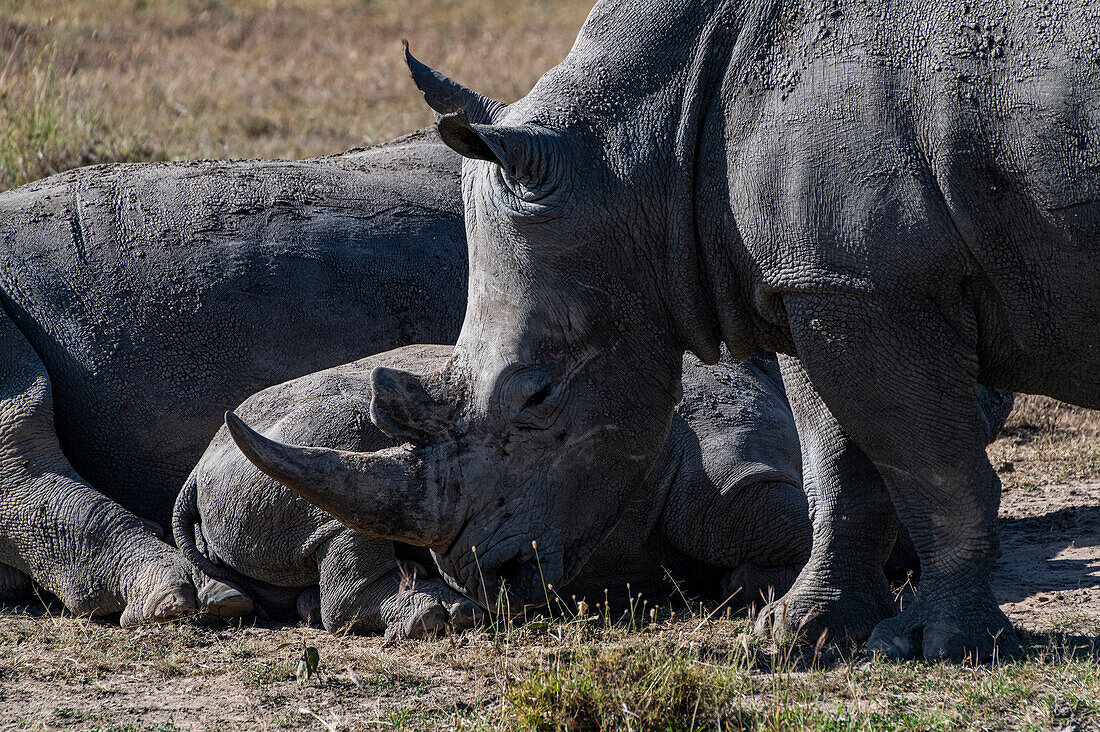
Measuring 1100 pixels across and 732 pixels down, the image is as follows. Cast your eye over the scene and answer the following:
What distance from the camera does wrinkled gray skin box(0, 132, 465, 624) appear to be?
18.2ft

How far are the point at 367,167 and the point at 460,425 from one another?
2870 mm

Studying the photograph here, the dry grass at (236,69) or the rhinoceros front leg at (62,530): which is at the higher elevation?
the dry grass at (236,69)

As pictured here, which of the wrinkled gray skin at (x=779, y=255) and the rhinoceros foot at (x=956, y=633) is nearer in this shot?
the wrinkled gray skin at (x=779, y=255)

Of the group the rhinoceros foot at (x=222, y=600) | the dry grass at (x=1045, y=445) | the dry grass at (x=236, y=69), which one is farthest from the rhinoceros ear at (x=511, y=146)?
the dry grass at (x=236, y=69)

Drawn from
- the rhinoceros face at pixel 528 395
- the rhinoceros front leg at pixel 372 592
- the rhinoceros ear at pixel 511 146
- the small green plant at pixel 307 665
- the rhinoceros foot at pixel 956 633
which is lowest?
the rhinoceros foot at pixel 956 633

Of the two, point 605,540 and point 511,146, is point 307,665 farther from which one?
point 511,146

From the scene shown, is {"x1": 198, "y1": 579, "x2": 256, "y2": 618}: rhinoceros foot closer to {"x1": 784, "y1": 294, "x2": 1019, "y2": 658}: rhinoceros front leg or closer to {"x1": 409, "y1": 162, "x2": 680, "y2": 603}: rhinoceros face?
{"x1": 409, "y1": 162, "x2": 680, "y2": 603}: rhinoceros face

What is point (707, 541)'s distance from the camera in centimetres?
540

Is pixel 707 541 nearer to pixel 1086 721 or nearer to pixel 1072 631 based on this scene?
pixel 1072 631

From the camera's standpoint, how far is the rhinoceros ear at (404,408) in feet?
14.0

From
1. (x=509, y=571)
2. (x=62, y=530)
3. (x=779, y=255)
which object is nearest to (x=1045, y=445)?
(x=779, y=255)

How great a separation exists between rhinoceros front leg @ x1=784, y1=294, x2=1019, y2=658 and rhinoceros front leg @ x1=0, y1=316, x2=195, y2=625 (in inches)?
103

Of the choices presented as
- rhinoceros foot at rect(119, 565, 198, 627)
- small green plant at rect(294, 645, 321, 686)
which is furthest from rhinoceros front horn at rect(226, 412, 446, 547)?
rhinoceros foot at rect(119, 565, 198, 627)

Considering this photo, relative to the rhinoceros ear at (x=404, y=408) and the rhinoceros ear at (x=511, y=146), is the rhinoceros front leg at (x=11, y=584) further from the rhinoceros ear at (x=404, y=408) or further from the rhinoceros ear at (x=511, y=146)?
the rhinoceros ear at (x=511, y=146)
